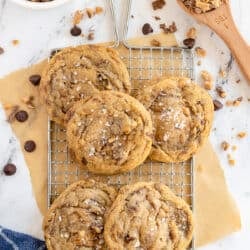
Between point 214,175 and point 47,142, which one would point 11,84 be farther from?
point 214,175

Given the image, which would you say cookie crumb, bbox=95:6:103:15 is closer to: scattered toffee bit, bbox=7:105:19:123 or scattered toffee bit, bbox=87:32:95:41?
scattered toffee bit, bbox=87:32:95:41

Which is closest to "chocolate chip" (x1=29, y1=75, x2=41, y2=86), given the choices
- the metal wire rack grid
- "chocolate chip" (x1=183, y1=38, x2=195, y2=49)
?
the metal wire rack grid

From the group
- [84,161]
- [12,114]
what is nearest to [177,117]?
[84,161]

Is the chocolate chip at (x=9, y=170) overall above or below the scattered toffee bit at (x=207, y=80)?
below

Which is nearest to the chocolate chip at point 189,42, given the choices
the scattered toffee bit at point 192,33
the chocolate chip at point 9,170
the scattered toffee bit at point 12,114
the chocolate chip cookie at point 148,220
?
the scattered toffee bit at point 192,33

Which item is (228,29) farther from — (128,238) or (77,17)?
(128,238)

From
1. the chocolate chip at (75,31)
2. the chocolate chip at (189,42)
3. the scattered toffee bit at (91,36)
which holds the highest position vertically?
the chocolate chip at (75,31)

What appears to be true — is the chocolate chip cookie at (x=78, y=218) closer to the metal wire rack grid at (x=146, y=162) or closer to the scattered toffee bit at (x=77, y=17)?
the metal wire rack grid at (x=146, y=162)
